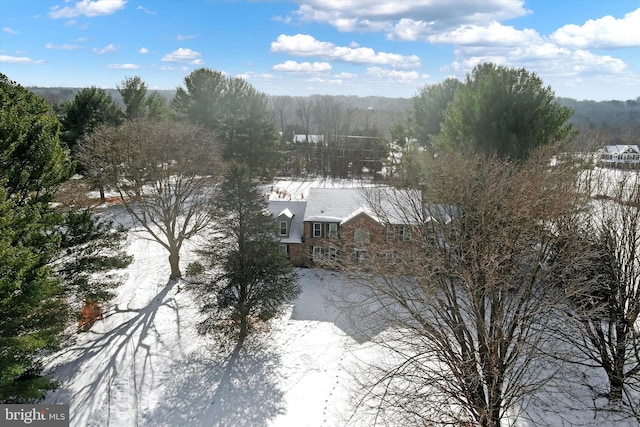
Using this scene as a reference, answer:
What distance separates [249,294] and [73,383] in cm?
684

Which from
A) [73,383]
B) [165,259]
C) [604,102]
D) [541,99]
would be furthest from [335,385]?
[604,102]

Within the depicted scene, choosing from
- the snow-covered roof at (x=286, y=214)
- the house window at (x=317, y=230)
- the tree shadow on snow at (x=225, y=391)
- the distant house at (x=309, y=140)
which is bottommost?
the tree shadow on snow at (x=225, y=391)

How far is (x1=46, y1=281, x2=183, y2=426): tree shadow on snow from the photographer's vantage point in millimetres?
13609

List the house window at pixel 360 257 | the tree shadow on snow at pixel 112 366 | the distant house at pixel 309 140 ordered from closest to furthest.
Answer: the tree shadow on snow at pixel 112 366 < the house window at pixel 360 257 < the distant house at pixel 309 140

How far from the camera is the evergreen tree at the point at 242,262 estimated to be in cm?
1684

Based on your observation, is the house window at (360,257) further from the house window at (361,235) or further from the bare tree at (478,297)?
the bare tree at (478,297)

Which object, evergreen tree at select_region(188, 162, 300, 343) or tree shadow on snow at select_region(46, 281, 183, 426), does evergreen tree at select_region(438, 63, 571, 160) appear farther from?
tree shadow on snow at select_region(46, 281, 183, 426)

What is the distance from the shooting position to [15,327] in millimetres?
11422

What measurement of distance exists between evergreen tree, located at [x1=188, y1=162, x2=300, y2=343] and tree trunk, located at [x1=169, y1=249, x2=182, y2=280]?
5.80m

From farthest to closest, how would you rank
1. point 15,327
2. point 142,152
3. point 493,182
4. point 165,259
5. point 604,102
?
1. point 604,102
2. point 165,259
3. point 142,152
4. point 493,182
5. point 15,327

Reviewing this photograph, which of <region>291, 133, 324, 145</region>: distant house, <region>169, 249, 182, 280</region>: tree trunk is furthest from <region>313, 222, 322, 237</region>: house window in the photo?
<region>291, 133, 324, 145</region>: distant house

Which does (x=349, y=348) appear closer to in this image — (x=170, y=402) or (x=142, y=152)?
(x=170, y=402)

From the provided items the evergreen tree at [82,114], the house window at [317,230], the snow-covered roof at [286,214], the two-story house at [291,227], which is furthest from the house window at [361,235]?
the evergreen tree at [82,114]

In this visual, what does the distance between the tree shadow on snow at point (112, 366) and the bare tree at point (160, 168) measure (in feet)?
14.6
